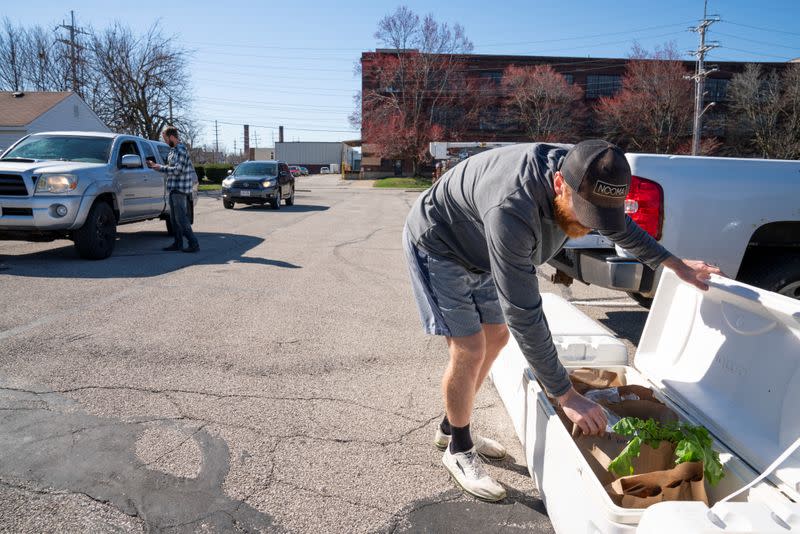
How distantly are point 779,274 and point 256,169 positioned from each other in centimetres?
1660

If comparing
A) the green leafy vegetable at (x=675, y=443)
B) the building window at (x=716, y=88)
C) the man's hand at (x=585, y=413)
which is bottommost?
the green leafy vegetable at (x=675, y=443)

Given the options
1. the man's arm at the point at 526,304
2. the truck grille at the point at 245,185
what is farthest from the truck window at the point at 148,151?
the man's arm at the point at 526,304

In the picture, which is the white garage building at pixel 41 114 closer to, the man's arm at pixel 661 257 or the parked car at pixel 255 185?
the parked car at pixel 255 185

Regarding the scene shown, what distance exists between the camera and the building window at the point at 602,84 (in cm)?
5572

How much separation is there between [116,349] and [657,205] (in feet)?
13.8

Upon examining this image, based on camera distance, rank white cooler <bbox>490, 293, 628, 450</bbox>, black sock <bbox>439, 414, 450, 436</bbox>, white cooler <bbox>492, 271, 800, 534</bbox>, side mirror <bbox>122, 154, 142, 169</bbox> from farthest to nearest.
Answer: side mirror <bbox>122, 154, 142, 169</bbox> < black sock <bbox>439, 414, 450, 436</bbox> < white cooler <bbox>490, 293, 628, 450</bbox> < white cooler <bbox>492, 271, 800, 534</bbox>

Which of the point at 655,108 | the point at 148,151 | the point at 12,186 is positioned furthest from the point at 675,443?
the point at 655,108

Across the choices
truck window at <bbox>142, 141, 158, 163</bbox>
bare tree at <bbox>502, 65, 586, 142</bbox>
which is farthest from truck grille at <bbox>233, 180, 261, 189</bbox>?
bare tree at <bbox>502, 65, 586, 142</bbox>

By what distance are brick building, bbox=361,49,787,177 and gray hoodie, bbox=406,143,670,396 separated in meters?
50.6

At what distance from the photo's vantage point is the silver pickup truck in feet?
24.3

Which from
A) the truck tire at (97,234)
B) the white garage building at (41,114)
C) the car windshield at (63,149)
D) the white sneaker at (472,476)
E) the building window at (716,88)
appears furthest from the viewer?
the building window at (716,88)

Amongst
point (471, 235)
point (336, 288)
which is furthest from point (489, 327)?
point (336, 288)

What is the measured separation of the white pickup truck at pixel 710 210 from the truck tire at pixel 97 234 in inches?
271

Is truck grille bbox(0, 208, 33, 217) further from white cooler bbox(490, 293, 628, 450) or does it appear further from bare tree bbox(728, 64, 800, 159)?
bare tree bbox(728, 64, 800, 159)
